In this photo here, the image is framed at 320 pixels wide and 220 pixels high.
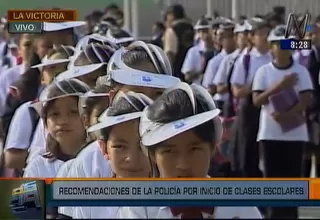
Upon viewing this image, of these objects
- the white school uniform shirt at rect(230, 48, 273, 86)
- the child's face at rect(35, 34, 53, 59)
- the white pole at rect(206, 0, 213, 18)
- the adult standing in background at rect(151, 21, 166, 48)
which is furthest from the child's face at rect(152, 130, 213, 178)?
the child's face at rect(35, 34, 53, 59)

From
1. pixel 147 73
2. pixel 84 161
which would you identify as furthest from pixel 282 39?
pixel 84 161

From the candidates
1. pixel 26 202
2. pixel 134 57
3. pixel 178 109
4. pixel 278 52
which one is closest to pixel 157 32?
pixel 134 57

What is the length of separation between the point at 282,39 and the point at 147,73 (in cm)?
67

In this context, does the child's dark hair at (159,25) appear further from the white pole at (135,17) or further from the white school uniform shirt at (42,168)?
the white school uniform shirt at (42,168)

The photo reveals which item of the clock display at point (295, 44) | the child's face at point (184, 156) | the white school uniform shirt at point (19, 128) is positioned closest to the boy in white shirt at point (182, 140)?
the child's face at point (184, 156)

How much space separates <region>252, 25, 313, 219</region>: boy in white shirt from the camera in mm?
5953

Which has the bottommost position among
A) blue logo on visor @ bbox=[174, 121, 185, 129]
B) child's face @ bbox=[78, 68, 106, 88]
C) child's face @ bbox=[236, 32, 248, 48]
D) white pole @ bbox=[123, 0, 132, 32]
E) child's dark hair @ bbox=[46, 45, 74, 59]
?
blue logo on visor @ bbox=[174, 121, 185, 129]

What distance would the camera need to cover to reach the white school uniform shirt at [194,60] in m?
5.93

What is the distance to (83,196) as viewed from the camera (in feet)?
19.5

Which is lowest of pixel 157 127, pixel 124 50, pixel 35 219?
pixel 35 219

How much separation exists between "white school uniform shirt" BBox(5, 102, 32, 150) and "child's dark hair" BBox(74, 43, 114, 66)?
0.34 meters

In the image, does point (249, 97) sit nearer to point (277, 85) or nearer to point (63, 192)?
point (277, 85)

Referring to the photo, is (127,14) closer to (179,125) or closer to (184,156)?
(179,125)

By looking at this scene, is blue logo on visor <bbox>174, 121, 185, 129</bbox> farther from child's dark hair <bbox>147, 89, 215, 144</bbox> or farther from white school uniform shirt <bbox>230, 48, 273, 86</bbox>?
white school uniform shirt <bbox>230, 48, 273, 86</bbox>
